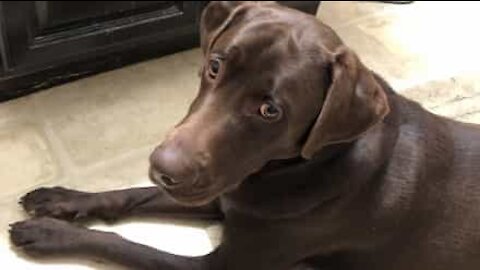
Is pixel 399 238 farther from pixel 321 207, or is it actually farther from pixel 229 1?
pixel 229 1

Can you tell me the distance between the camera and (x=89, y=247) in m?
1.75

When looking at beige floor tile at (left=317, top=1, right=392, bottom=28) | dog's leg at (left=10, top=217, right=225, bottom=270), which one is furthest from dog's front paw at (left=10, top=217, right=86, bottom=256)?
beige floor tile at (left=317, top=1, right=392, bottom=28)

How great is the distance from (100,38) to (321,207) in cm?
93

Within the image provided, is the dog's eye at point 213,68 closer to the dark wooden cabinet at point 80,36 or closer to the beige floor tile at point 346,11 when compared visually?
the dark wooden cabinet at point 80,36

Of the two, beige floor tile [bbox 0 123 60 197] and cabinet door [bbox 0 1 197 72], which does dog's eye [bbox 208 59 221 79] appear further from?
cabinet door [bbox 0 1 197 72]

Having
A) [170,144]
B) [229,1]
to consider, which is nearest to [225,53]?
[170,144]

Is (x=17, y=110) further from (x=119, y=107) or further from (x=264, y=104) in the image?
(x=264, y=104)

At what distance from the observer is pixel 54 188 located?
1.90m

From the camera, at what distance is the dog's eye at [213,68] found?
1.44 metres

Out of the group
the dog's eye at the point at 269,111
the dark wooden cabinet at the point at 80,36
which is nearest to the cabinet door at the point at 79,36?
the dark wooden cabinet at the point at 80,36

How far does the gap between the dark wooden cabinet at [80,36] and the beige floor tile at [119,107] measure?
39 millimetres

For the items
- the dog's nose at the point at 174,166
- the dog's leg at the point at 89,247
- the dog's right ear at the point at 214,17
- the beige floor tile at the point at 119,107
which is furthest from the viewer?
the beige floor tile at the point at 119,107

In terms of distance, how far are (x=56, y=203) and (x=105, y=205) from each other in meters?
0.10

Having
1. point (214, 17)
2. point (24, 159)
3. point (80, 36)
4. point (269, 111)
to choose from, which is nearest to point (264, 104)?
point (269, 111)
